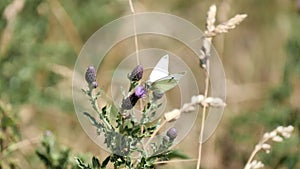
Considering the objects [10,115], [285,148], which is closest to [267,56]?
[285,148]

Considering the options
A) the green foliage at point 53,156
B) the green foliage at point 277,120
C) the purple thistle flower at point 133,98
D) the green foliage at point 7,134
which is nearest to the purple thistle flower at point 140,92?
the purple thistle flower at point 133,98

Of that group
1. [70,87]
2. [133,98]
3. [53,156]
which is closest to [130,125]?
[133,98]

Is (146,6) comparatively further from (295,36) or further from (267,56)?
(295,36)

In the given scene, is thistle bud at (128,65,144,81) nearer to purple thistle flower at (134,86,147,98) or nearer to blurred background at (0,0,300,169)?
purple thistle flower at (134,86,147,98)

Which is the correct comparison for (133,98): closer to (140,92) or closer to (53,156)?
(140,92)

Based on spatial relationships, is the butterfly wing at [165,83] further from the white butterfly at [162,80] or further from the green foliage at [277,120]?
the green foliage at [277,120]

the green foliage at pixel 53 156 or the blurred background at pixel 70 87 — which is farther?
the blurred background at pixel 70 87

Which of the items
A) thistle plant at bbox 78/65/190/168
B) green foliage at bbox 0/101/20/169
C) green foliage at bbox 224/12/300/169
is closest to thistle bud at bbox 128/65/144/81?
thistle plant at bbox 78/65/190/168
